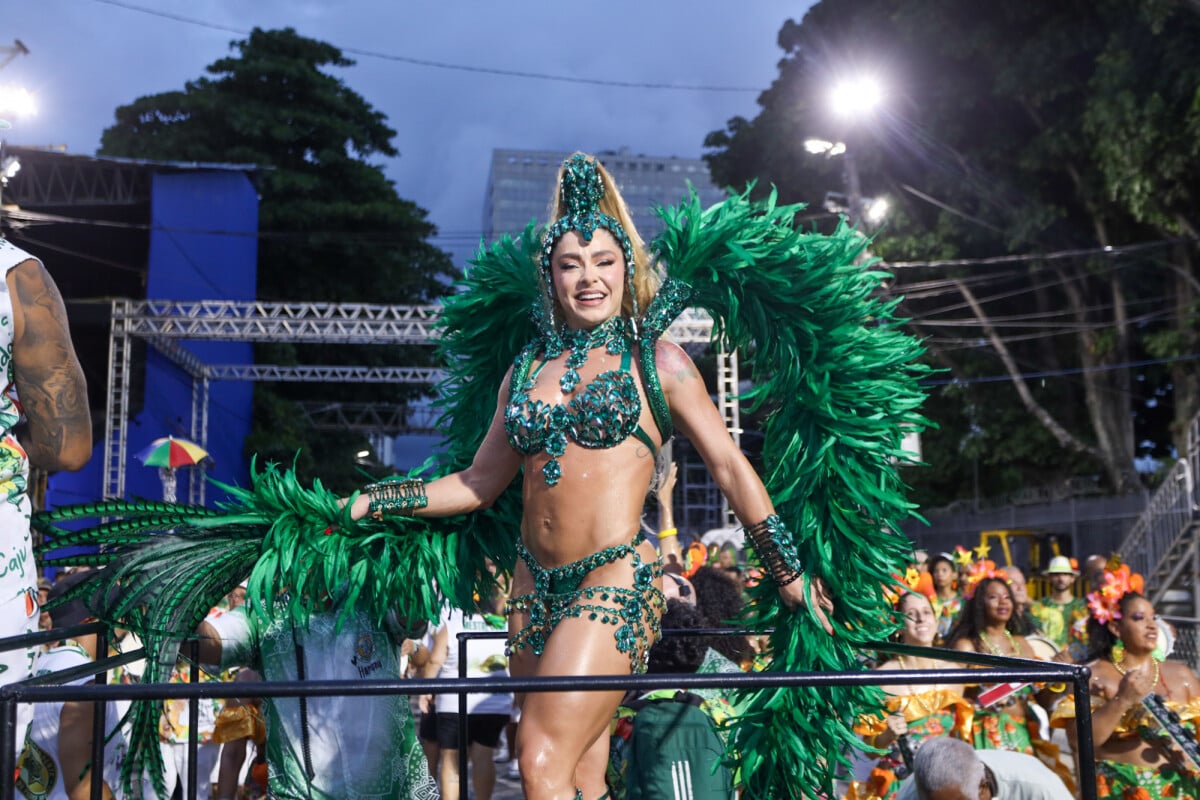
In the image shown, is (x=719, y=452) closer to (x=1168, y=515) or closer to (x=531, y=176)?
(x=1168, y=515)

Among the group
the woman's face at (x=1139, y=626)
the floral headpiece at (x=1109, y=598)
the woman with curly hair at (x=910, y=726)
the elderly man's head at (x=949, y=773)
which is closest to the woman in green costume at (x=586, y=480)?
the elderly man's head at (x=949, y=773)

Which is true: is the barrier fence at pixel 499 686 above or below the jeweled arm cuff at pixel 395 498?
below

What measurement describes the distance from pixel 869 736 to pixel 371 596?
3173 mm

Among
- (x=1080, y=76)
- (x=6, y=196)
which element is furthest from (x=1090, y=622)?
(x=6, y=196)

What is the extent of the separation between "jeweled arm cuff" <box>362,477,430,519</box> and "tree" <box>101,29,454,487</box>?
2451 cm

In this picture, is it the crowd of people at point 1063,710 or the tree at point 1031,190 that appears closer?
the crowd of people at point 1063,710

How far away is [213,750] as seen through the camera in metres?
5.98

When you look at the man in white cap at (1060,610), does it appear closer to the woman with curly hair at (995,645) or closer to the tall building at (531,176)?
the woman with curly hair at (995,645)

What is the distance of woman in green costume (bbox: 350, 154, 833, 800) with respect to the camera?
101 inches

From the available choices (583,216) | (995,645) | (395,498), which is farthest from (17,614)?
(995,645)

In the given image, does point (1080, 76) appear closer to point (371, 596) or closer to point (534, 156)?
point (371, 596)

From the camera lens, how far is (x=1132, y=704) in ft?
15.3

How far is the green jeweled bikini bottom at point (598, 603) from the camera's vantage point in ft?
8.59

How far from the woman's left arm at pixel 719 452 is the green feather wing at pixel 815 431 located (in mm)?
50
